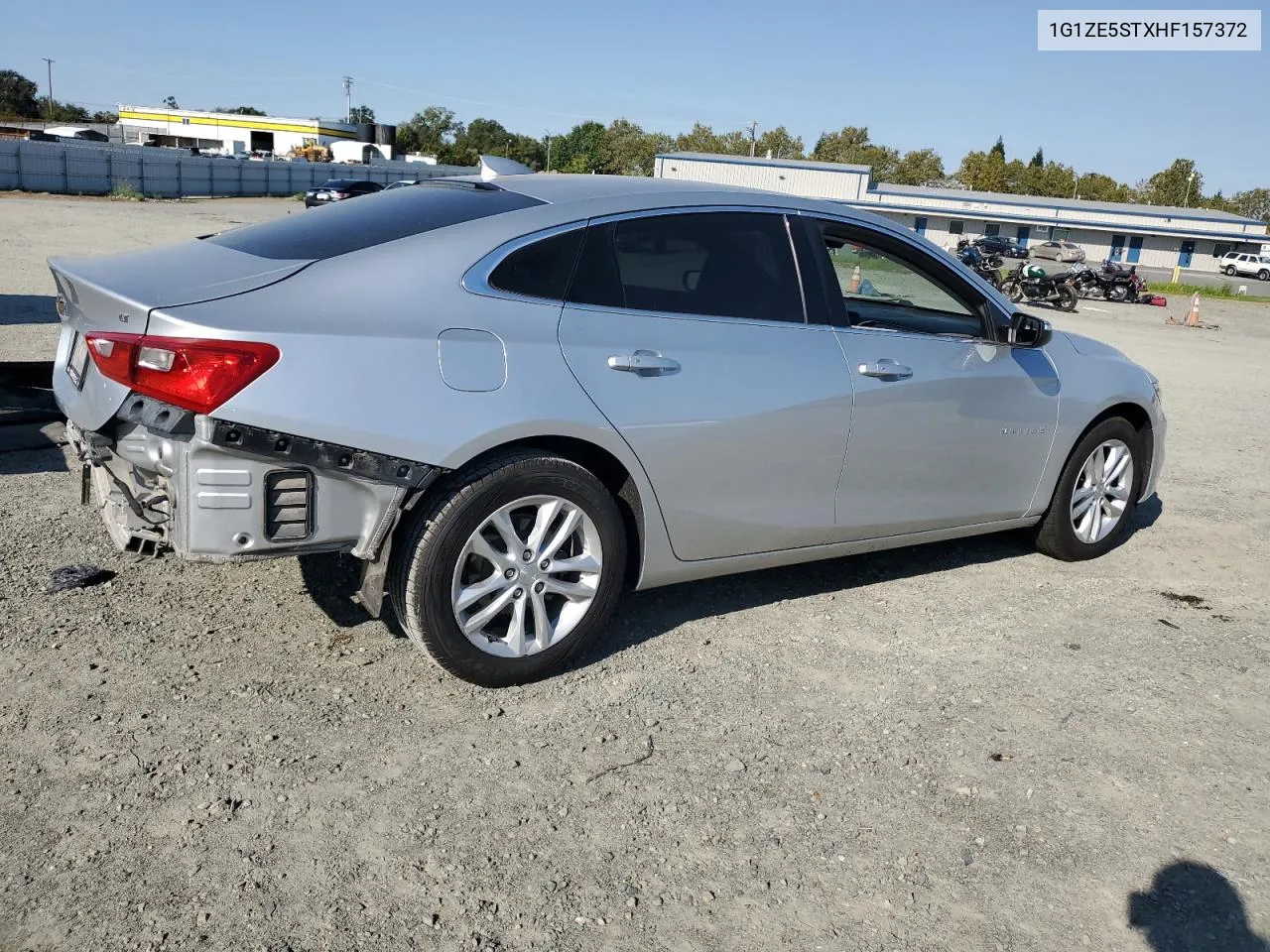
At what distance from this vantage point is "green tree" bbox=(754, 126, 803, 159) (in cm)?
12281

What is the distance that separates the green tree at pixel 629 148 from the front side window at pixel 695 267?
103m

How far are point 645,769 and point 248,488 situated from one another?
1.45 metres

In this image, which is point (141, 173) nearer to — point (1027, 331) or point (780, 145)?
point (1027, 331)

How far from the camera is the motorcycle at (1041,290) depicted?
26.0 m

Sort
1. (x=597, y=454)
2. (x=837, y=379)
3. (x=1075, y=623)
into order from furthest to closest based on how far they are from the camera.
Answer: (x=1075, y=623) < (x=837, y=379) < (x=597, y=454)

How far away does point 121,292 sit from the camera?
3.27 m

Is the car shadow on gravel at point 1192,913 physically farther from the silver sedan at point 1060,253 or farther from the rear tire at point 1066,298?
the silver sedan at point 1060,253

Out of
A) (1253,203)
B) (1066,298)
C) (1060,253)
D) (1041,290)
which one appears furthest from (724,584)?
(1253,203)

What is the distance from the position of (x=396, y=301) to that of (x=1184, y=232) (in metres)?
78.8

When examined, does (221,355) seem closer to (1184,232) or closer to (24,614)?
(24,614)

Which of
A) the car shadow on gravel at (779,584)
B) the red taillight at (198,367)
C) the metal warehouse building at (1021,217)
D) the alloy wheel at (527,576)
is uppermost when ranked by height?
the metal warehouse building at (1021,217)

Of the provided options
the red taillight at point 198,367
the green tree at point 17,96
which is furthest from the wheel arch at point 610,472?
the green tree at point 17,96

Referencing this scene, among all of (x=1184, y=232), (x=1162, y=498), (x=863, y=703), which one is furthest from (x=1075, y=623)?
(x=1184, y=232)

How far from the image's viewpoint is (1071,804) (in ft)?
10.7
